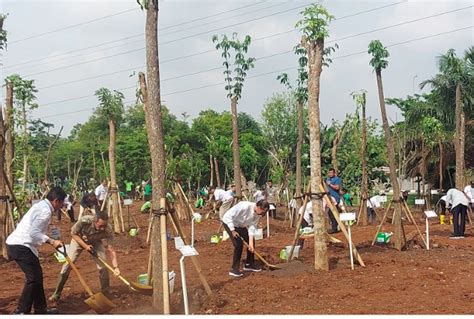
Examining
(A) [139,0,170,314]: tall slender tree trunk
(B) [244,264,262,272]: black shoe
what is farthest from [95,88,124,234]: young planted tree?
(A) [139,0,170,314]: tall slender tree trunk

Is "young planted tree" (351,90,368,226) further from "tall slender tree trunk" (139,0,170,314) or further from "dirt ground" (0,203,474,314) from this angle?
"tall slender tree trunk" (139,0,170,314)

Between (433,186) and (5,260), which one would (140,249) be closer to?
(5,260)

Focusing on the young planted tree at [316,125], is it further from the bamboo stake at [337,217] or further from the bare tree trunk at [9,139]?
the bare tree trunk at [9,139]

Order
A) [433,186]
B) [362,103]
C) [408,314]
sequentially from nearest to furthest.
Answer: [408,314] < [362,103] < [433,186]

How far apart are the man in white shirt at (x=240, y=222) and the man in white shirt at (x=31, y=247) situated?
3.07 metres

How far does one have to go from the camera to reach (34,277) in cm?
647

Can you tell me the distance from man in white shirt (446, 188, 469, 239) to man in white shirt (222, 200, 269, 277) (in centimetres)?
633

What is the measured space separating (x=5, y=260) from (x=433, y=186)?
21.1 metres

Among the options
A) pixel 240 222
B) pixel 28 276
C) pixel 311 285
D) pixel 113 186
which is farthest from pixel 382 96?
pixel 28 276

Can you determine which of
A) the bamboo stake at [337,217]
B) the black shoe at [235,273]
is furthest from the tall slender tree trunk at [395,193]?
the black shoe at [235,273]

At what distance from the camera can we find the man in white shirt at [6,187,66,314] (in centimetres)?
645

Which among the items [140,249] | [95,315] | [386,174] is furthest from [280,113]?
[95,315]

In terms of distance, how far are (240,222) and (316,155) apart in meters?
1.66

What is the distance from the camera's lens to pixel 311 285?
7.75 meters
